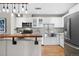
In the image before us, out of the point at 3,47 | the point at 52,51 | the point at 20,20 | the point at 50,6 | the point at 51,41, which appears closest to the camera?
the point at 3,47

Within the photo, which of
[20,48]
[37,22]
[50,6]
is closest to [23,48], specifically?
[20,48]

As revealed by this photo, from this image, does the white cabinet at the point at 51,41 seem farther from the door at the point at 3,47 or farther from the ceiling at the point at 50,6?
the door at the point at 3,47

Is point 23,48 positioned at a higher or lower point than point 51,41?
higher

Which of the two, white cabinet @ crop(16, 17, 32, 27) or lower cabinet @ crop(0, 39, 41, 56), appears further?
white cabinet @ crop(16, 17, 32, 27)

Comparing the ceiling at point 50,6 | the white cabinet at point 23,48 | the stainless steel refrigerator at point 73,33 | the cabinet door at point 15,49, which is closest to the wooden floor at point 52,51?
the white cabinet at point 23,48

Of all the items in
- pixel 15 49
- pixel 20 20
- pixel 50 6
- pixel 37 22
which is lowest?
pixel 15 49

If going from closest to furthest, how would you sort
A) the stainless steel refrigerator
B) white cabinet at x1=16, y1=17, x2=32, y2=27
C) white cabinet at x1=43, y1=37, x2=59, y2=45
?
the stainless steel refrigerator
white cabinet at x1=43, y1=37, x2=59, y2=45
white cabinet at x1=16, y1=17, x2=32, y2=27

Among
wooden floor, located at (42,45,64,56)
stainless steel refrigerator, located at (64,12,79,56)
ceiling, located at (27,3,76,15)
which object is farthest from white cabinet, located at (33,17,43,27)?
stainless steel refrigerator, located at (64,12,79,56)

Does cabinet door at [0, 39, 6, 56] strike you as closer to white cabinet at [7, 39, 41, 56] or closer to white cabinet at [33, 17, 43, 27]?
white cabinet at [7, 39, 41, 56]

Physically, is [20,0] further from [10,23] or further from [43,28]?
[43,28]

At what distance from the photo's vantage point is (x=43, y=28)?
898cm

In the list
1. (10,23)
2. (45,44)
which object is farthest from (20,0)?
(45,44)

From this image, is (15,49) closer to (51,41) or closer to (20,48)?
(20,48)

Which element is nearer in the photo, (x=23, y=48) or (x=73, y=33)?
(x=73, y=33)
